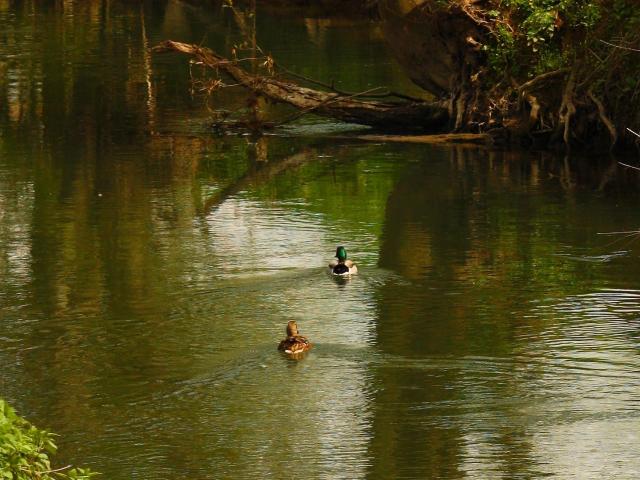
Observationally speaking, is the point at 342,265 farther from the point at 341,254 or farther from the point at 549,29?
the point at 549,29

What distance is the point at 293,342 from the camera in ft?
47.6

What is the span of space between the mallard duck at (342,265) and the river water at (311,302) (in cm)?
15

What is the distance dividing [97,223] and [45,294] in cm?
366

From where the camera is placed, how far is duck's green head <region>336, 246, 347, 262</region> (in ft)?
58.3

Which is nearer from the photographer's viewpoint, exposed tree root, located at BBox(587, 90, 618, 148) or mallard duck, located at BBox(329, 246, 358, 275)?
mallard duck, located at BBox(329, 246, 358, 275)

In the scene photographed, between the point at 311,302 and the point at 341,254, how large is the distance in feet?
3.58

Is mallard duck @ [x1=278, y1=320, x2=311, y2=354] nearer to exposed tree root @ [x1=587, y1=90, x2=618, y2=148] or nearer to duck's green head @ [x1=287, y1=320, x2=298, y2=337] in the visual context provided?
duck's green head @ [x1=287, y1=320, x2=298, y2=337]

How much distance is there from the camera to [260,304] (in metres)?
16.7

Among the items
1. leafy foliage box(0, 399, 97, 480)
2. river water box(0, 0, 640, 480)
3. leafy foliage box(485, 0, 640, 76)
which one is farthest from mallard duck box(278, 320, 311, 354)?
leafy foliage box(485, 0, 640, 76)

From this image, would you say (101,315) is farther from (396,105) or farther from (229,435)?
(396,105)

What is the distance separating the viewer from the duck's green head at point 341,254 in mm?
17781

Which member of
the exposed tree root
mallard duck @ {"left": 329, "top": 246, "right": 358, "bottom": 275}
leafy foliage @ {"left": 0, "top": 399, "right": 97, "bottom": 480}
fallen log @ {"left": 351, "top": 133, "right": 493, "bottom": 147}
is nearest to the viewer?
leafy foliage @ {"left": 0, "top": 399, "right": 97, "bottom": 480}

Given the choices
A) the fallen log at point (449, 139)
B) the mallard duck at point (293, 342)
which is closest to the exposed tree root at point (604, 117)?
the fallen log at point (449, 139)

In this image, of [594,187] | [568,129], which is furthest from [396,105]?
[594,187]
